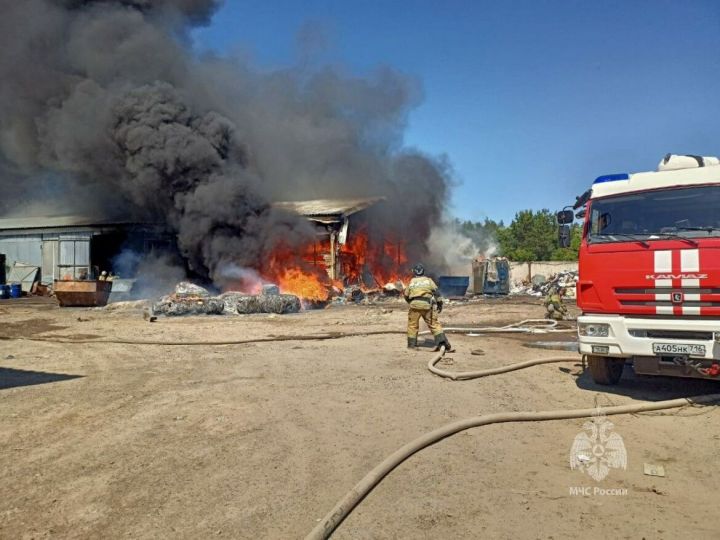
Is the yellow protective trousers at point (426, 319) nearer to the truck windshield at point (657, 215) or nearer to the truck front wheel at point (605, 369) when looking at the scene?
the truck front wheel at point (605, 369)

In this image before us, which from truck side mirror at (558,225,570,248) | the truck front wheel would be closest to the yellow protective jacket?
truck side mirror at (558,225,570,248)

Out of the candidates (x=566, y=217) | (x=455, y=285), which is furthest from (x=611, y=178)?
(x=455, y=285)

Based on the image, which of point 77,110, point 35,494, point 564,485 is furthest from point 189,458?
point 77,110

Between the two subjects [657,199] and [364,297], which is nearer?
[657,199]

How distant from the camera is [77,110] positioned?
924 inches

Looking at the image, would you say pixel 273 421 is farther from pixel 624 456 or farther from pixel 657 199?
pixel 657 199

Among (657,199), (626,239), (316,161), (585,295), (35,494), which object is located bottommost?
(35,494)

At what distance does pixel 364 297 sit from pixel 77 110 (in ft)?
51.0

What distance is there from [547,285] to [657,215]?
2085cm

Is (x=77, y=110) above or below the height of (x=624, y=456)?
above

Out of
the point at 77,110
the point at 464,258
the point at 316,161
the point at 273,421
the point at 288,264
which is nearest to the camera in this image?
the point at 273,421

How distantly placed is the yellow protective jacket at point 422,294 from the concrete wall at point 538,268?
2351 cm

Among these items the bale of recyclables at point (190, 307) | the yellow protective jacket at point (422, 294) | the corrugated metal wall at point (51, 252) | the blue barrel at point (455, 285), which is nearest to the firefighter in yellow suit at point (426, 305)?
the yellow protective jacket at point (422, 294)

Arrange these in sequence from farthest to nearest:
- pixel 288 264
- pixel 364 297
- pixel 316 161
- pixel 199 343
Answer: pixel 316 161, pixel 364 297, pixel 288 264, pixel 199 343
